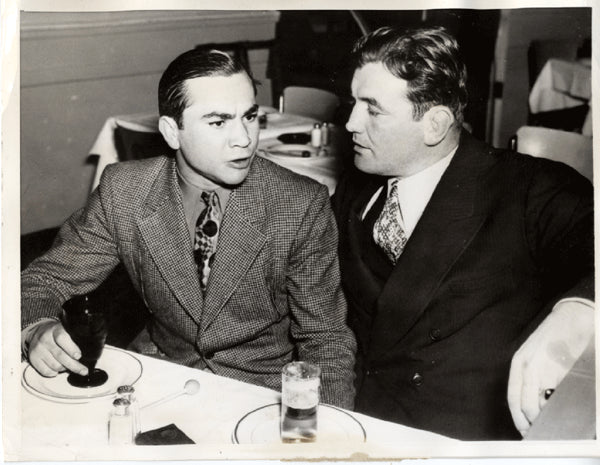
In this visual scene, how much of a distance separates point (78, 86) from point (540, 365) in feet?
9.35

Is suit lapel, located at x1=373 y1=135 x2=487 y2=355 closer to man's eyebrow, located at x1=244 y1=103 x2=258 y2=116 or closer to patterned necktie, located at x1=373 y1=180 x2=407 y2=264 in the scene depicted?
patterned necktie, located at x1=373 y1=180 x2=407 y2=264

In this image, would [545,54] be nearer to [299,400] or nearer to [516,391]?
[516,391]

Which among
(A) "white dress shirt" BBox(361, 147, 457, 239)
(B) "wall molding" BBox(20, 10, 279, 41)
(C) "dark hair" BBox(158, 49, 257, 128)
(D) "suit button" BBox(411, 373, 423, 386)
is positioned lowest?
(D) "suit button" BBox(411, 373, 423, 386)

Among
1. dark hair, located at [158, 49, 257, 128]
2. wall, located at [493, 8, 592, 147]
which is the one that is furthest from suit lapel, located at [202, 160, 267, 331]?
wall, located at [493, 8, 592, 147]

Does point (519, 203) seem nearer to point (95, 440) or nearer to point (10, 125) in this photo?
point (95, 440)

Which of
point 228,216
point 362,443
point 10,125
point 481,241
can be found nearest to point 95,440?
point 362,443

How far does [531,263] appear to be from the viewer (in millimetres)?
1262

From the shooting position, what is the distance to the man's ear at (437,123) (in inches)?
52.6

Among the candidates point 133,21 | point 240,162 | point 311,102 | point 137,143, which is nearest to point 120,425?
point 240,162

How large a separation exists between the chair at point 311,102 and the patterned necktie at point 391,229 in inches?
75.1

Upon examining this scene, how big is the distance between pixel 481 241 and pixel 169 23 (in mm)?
2859

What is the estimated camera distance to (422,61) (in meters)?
1.31

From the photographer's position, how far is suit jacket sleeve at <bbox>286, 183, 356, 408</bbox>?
4.23ft

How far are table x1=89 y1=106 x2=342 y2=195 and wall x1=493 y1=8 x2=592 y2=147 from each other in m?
1.78
